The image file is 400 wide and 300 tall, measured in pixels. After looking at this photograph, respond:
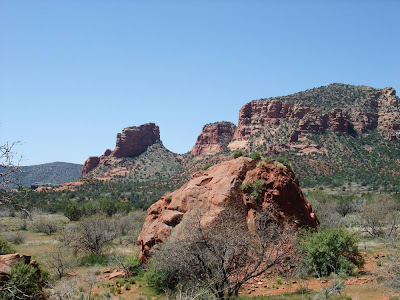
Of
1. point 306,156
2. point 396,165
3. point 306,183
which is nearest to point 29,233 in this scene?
point 306,183

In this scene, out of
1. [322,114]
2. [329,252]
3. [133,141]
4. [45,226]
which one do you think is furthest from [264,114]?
[329,252]

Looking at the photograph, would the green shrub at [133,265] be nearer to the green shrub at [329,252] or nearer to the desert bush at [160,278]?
the desert bush at [160,278]

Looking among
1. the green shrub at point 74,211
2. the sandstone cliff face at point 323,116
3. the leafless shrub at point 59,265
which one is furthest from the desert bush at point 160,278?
the sandstone cliff face at point 323,116

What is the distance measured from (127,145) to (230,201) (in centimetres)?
12342

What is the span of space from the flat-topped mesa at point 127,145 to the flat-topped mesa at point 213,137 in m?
18.7

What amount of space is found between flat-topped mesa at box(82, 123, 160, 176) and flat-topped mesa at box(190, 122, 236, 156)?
18655 millimetres

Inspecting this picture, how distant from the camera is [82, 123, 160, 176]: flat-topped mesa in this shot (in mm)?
137625

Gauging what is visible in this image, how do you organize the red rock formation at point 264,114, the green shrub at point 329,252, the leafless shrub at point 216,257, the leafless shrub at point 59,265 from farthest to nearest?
the red rock formation at point 264,114
the leafless shrub at point 59,265
the green shrub at point 329,252
the leafless shrub at point 216,257

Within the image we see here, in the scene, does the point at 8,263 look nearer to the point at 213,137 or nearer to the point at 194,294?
the point at 194,294

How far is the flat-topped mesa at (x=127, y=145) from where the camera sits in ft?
452

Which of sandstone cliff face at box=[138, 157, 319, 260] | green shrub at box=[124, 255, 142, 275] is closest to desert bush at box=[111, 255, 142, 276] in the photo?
green shrub at box=[124, 255, 142, 275]

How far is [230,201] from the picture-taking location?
1883 centimetres

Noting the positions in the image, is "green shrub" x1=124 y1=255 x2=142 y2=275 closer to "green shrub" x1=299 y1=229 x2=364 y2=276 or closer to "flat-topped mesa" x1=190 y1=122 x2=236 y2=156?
"green shrub" x1=299 y1=229 x2=364 y2=276

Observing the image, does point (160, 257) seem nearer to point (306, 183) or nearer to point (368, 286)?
point (368, 286)
